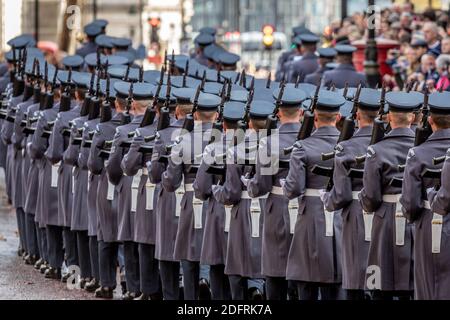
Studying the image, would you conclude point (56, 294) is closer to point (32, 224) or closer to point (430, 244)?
point (32, 224)

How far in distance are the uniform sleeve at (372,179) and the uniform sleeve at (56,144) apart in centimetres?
527

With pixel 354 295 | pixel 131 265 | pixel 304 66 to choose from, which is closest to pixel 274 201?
pixel 354 295

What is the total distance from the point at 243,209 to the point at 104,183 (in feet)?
8.36

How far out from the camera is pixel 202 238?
1438 centimetres

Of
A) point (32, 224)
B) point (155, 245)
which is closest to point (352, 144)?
point (155, 245)

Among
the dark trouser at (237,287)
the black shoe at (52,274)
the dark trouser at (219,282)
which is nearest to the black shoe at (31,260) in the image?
the black shoe at (52,274)

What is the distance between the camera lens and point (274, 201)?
13.4 metres

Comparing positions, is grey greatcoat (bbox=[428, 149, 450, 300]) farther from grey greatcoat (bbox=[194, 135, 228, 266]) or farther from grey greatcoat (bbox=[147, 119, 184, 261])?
grey greatcoat (bbox=[147, 119, 184, 261])

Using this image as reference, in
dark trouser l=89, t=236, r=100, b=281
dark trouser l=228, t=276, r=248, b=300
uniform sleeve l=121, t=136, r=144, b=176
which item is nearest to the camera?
dark trouser l=228, t=276, r=248, b=300

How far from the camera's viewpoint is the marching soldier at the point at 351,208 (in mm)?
12672

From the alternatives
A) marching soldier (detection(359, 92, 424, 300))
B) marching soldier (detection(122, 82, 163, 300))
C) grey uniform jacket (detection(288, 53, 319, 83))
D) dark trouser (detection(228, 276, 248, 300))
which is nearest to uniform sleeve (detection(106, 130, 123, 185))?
marching soldier (detection(122, 82, 163, 300))

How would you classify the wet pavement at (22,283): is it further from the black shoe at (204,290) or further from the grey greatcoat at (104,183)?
the black shoe at (204,290)

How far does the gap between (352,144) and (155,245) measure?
286 centimetres

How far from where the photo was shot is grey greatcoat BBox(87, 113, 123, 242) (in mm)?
15945
